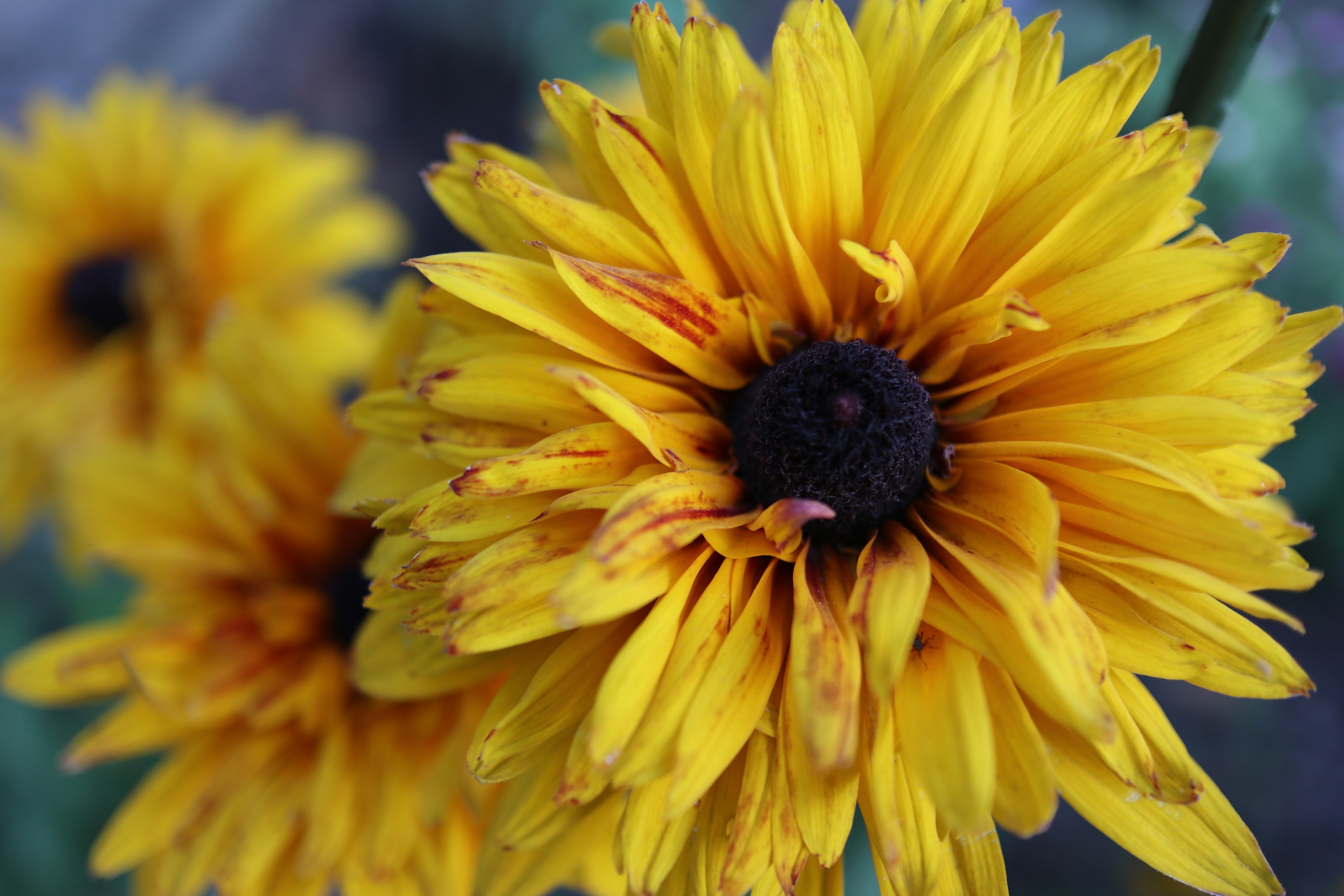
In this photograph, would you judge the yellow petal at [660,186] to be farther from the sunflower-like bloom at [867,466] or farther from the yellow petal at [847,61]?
the yellow petal at [847,61]

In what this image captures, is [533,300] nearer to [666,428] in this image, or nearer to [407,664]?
[666,428]

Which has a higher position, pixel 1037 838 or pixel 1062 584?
pixel 1062 584

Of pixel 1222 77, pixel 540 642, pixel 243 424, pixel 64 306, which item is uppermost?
pixel 1222 77

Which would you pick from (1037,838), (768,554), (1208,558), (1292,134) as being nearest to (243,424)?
(768,554)

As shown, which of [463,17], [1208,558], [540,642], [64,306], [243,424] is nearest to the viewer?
[1208,558]

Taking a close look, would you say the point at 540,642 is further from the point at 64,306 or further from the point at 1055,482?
the point at 64,306

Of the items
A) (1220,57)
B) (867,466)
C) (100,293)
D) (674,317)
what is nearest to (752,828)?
(867,466)
